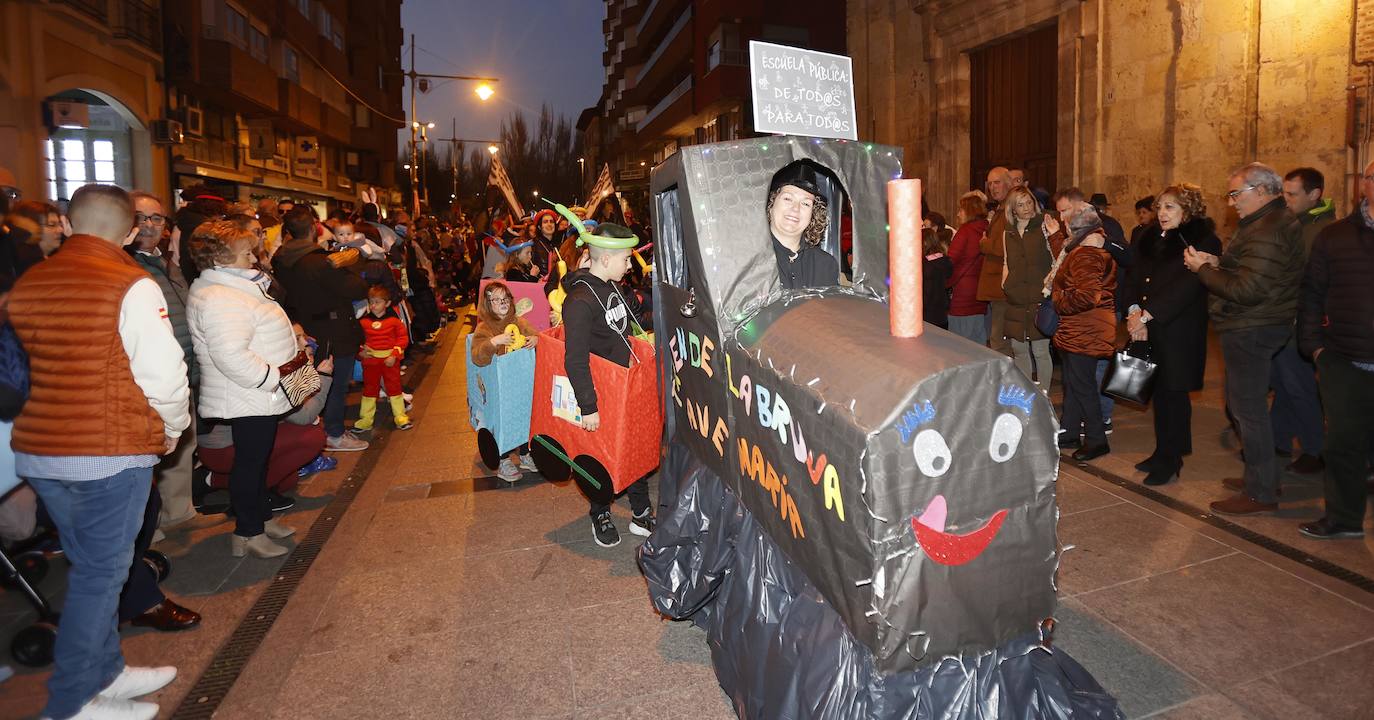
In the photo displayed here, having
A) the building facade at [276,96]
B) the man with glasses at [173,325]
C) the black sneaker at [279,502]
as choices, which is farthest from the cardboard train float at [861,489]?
the building facade at [276,96]

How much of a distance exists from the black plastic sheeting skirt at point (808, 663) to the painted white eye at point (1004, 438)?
0.59 m

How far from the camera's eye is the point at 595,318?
426 centimetres

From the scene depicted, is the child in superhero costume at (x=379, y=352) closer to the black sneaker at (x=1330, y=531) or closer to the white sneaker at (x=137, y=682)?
the white sneaker at (x=137, y=682)

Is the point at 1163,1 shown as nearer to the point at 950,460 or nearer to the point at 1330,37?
the point at 1330,37

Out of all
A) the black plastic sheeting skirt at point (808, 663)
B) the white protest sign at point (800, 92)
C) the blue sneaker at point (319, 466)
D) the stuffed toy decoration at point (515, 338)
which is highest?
the white protest sign at point (800, 92)

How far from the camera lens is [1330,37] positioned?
28.9 feet

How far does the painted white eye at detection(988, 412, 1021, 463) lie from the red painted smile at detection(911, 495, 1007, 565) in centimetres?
17

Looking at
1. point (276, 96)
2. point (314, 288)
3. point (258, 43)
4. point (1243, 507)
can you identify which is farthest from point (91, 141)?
point (1243, 507)

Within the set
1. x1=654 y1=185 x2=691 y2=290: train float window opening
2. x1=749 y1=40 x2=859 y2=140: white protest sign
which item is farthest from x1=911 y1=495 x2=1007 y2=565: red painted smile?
x1=654 y1=185 x2=691 y2=290: train float window opening

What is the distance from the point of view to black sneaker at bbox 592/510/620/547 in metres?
4.69

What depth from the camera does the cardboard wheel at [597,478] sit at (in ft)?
14.2

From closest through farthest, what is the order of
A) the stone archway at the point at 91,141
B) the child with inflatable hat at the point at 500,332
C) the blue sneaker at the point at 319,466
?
1. the child with inflatable hat at the point at 500,332
2. the blue sneaker at the point at 319,466
3. the stone archway at the point at 91,141

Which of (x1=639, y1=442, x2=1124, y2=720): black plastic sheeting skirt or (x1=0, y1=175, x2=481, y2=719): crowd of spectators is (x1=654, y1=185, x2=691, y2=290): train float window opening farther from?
(x1=0, y1=175, x2=481, y2=719): crowd of spectators

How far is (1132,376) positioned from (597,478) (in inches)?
145
